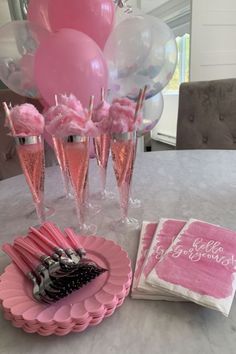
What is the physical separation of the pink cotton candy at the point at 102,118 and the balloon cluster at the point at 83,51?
357mm

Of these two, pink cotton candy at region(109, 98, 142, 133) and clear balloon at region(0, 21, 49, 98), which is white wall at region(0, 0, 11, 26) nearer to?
clear balloon at region(0, 21, 49, 98)

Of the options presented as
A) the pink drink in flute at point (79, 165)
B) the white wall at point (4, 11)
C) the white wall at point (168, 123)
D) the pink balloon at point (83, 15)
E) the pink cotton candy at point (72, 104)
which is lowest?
the white wall at point (168, 123)

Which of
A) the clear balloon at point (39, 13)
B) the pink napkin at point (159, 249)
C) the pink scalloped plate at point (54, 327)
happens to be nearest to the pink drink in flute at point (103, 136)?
the pink napkin at point (159, 249)

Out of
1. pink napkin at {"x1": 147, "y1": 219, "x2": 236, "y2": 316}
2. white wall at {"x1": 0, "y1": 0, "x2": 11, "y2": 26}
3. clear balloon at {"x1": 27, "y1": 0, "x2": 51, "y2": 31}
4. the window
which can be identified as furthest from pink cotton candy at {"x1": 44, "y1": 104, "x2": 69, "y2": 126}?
the window

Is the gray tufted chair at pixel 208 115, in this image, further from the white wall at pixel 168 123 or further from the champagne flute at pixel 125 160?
the white wall at pixel 168 123

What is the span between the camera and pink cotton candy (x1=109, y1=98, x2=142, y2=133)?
0.61m

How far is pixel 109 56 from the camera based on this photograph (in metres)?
1.21

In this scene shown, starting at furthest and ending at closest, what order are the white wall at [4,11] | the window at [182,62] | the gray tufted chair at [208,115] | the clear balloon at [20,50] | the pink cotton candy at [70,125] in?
the window at [182,62] → the white wall at [4,11] → the gray tufted chair at [208,115] → the clear balloon at [20,50] → the pink cotton candy at [70,125]

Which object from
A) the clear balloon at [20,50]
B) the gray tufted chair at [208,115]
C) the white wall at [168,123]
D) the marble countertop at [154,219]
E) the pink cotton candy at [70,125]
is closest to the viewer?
the marble countertop at [154,219]

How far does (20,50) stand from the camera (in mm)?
1212

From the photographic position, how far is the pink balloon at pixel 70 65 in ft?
3.36

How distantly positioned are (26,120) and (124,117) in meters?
0.20

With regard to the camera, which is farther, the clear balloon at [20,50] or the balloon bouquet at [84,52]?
the clear balloon at [20,50]

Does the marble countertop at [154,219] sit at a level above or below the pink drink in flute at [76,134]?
below
